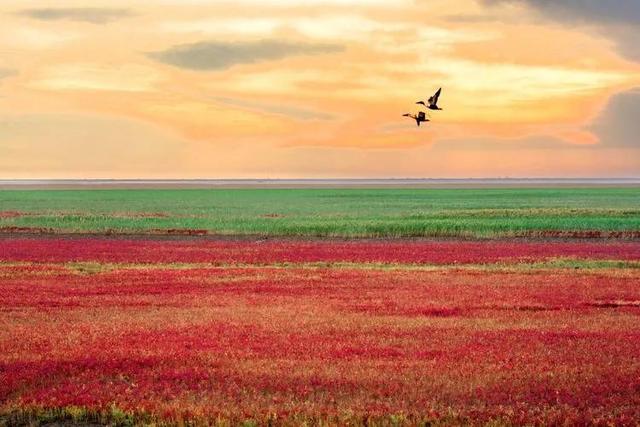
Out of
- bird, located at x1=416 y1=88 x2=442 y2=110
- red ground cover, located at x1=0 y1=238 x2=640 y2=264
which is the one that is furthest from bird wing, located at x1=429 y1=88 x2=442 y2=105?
red ground cover, located at x1=0 y1=238 x2=640 y2=264

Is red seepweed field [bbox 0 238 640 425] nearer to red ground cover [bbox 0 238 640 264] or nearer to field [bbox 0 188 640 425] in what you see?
field [bbox 0 188 640 425]

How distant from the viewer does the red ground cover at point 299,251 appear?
45688 millimetres

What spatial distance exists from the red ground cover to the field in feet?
1.71

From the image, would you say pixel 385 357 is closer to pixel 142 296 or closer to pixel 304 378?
pixel 304 378

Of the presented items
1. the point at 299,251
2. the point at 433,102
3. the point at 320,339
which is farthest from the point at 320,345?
the point at 299,251

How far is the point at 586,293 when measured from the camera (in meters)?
30.6

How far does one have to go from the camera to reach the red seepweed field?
14617mm

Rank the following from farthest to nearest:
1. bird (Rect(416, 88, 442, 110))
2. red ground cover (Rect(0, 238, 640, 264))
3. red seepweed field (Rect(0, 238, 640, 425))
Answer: red ground cover (Rect(0, 238, 640, 264))
bird (Rect(416, 88, 442, 110))
red seepweed field (Rect(0, 238, 640, 425))

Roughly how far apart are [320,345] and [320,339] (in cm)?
80

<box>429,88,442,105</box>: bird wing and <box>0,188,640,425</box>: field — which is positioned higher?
<box>429,88,442,105</box>: bird wing

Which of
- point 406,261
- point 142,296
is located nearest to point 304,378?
point 142,296

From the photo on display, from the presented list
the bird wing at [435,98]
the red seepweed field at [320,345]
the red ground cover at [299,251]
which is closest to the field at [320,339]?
the red seepweed field at [320,345]

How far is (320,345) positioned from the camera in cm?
1977

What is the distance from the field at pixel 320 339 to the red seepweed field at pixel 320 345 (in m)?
0.05
